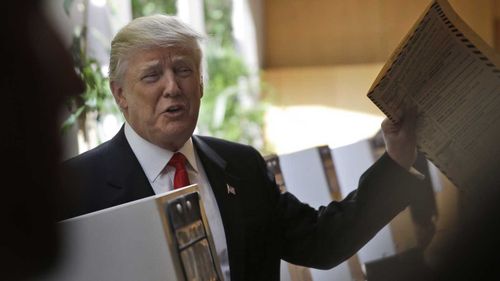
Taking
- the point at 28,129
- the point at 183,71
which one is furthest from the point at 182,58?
the point at 28,129

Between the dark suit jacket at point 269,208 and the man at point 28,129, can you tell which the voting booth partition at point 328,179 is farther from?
the man at point 28,129

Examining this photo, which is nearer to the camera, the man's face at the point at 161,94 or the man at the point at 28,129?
the man at the point at 28,129

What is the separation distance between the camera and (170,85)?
62 cm

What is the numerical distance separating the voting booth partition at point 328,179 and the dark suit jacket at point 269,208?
11mm

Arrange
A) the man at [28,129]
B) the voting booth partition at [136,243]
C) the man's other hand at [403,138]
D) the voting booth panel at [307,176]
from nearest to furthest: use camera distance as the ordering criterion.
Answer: the man at [28,129]
the voting booth partition at [136,243]
the man's other hand at [403,138]
the voting booth panel at [307,176]

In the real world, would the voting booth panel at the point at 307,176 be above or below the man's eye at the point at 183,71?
below

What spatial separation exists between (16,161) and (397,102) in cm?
45

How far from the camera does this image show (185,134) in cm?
66

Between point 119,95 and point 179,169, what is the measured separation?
0.30 ft

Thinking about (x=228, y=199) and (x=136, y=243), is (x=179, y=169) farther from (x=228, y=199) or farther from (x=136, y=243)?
(x=136, y=243)

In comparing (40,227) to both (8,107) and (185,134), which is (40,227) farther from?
(185,134)

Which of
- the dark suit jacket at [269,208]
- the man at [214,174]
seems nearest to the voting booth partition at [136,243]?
the man at [214,174]

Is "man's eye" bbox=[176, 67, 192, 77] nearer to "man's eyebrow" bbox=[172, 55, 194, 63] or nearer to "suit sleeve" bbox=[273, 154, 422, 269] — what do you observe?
"man's eyebrow" bbox=[172, 55, 194, 63]

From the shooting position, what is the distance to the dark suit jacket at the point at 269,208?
66cm
